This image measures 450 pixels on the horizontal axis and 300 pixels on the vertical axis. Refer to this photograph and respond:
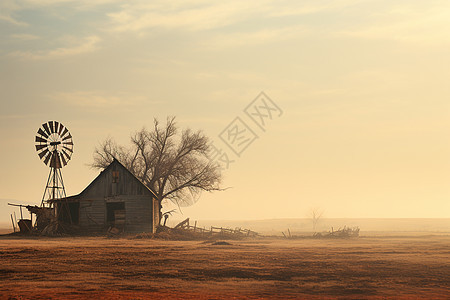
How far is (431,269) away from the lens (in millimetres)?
25594

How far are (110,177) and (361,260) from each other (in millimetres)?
27602

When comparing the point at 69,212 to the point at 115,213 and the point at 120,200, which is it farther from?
the point at 120,200

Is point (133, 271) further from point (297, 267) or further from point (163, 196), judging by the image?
point (163, 196)

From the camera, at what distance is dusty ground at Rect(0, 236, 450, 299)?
19.2m

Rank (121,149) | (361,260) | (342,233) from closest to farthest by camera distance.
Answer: (361,260)
(342,233)
(121,149)

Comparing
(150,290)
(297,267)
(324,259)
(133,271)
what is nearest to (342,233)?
(324,259)

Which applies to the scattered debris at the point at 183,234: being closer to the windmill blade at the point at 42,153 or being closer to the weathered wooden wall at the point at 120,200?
the weathered wooden wall at the point at 120,200

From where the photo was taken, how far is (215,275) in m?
23.4

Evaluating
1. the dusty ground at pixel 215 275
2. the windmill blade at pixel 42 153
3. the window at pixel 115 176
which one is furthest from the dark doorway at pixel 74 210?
the dusty ground at pixel 215 275

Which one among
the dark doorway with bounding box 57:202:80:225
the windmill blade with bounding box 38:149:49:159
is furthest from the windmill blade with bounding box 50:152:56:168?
the dark doorway with bounding box 57:202:80:225

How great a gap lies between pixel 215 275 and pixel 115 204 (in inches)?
1134

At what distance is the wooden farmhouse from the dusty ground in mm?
17662

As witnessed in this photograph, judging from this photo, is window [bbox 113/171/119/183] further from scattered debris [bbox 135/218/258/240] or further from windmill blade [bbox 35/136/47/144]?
windmill blade [bbox 35/136/47/144]

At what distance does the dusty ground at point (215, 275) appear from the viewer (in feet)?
63.0
